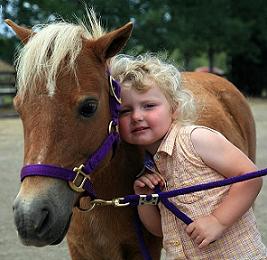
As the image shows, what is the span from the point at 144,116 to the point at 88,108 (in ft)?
1.17

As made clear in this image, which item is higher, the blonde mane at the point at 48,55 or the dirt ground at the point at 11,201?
the blonde mane at the point at 48,55

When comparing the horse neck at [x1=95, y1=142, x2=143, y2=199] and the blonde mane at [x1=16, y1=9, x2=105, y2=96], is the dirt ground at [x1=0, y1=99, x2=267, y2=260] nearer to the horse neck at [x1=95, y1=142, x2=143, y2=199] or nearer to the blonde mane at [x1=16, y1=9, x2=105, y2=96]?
the horse neck at [x1=95, y1=142, x2=143, y2=199]

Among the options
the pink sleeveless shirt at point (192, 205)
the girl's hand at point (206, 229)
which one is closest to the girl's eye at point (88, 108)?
the pink sleeveless shirt at point (192, 205)

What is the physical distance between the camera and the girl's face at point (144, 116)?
2.44 meters

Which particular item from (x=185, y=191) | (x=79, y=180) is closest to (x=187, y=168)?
(x=185, y=191)

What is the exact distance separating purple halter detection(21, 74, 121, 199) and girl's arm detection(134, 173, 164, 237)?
0.23 meters

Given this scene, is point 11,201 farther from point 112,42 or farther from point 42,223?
point 42,223

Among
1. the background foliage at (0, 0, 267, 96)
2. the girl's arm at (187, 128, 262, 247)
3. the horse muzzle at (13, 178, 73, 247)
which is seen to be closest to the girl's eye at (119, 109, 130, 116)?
the girl's arm at (187, 128, 262, 247)

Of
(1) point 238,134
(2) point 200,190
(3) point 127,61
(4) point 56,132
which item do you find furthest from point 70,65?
(1) point 238,134

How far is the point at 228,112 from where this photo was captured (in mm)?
4336

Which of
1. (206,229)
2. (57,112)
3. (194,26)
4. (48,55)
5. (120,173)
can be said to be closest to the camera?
(57,112)

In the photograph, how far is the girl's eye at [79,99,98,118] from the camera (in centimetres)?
216

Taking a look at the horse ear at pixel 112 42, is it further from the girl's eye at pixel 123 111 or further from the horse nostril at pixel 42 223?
the horse nostril at pixel 42 223

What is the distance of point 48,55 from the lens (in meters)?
2.21
